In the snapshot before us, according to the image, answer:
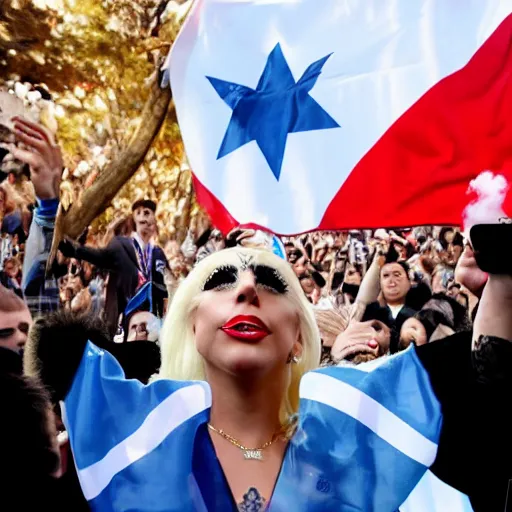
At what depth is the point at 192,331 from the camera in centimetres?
246

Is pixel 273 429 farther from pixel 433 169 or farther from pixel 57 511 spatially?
pixel 433 169

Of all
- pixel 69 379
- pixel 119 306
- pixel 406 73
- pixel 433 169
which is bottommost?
pixel 119 306

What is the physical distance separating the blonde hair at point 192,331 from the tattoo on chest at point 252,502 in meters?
0.32

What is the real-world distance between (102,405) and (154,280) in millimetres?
5207

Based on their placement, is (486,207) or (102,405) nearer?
(486,207)

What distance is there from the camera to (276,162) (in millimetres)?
5414

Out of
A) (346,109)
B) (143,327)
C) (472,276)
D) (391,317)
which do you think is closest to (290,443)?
(472,276)

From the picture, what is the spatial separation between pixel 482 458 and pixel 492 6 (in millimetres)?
3440

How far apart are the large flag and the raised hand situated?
2.22 metres

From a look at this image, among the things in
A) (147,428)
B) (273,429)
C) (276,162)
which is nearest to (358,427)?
(273,429)

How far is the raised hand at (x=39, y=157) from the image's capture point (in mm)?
7770

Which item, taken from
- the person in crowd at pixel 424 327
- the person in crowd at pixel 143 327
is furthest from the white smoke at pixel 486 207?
the person in crowd at pixel 143 327

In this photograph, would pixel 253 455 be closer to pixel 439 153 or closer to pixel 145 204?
pixel 439 153

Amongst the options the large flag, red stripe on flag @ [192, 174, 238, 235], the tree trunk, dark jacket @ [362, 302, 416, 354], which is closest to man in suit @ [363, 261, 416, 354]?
dark jacket @ [362, 302, 416, 354]
